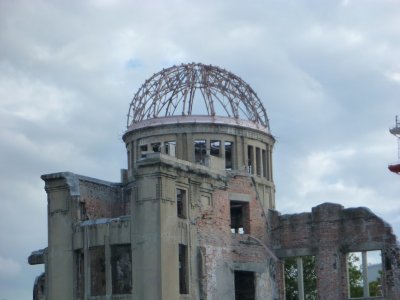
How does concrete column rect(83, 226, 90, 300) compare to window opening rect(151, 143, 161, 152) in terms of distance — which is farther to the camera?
window opening rect(151, 143, 161, 152)

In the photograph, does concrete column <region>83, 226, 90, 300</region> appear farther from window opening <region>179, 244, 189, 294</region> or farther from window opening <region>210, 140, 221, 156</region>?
window opening <region>210, 140, 221, 156</region>

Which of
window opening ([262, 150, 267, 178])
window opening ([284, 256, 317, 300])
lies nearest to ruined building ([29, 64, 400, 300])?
window opening ([262, 150, 267, 178])

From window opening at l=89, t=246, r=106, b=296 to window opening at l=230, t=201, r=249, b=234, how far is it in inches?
221

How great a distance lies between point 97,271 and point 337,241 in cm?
847

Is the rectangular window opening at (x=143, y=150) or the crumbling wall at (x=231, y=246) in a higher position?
the rectangular window opening at (x=143, y=150)

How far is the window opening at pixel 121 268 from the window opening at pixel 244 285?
4.98 metres

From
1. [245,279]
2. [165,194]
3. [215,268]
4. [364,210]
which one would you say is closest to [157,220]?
[165,194]

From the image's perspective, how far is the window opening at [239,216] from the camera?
32.2 meters

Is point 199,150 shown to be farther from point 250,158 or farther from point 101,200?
point 101,200

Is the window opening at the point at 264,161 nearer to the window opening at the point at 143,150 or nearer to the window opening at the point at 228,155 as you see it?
the window opening at the point at 228,155

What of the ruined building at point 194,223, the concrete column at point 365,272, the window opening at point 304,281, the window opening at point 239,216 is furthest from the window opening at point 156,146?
the window opening at point 304,281

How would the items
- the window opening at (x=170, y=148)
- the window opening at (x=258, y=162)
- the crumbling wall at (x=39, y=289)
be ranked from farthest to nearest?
the window opening at (x=258, y=162)
the crumbling wall at (x=39, y=289)
the window opening at (x=170, y=148)

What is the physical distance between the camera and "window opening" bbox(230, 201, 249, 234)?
3222 cm

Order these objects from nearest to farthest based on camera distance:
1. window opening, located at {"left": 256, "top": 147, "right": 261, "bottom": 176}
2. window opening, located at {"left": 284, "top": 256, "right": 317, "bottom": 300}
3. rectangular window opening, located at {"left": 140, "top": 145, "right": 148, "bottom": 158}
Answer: rectangular window opening, located at {"left": 140, "top": 145, "right": 148, "bottom": 158}, window opening, located at {"left": 256, "top": 147, "right": 261, "bottom": 176}, window opening, located at {"left": 284, "top": 256, "right": 317, "bottom": 300}
